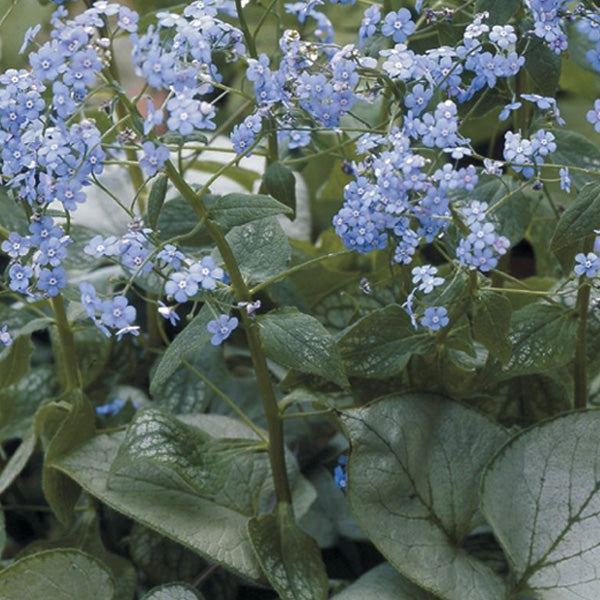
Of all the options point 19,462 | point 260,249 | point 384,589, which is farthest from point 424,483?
point 19,462

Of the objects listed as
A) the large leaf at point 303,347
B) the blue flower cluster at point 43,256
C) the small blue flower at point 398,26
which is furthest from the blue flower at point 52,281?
the small blue flower at point 398,26

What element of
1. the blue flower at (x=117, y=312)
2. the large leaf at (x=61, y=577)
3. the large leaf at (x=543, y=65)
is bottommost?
the large leaf at (x=61, y=577)

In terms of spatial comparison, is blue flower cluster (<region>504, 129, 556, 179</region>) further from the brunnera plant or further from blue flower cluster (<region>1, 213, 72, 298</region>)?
blue flower cluster (<region>1, 213, 72, 298</region>)

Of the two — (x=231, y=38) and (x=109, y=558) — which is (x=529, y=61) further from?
(x=109, y=558)

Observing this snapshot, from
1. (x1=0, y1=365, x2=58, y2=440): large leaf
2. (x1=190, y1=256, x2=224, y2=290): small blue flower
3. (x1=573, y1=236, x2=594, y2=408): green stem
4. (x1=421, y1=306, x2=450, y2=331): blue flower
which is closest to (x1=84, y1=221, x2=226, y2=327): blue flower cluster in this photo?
(x1=190, y1=256, x2=224, y2=290): small blue flower

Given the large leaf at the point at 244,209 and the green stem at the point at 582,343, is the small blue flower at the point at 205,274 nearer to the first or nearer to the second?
the large leaf at the point at 244,209
